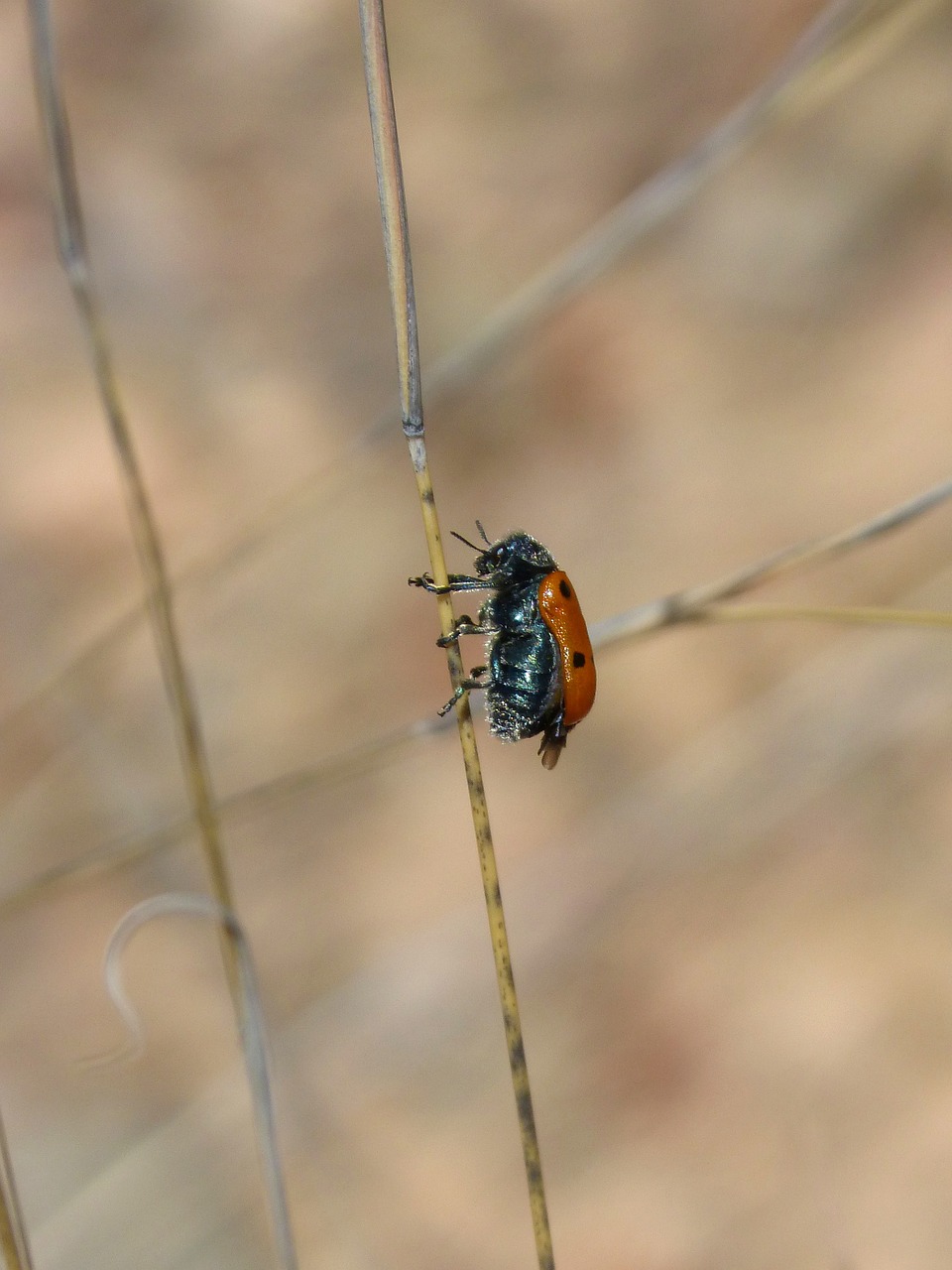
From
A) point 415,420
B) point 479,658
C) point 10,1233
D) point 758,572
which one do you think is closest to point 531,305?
point 479,658

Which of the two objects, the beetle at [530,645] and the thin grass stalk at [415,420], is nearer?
the thin grass stalk at [415,420]

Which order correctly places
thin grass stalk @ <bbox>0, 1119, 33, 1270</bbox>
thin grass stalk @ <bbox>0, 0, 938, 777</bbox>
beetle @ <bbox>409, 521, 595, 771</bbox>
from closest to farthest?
thin grass stalk @ <bbox>0, 1119, 33, 1270</bbox> < beetle @ <bbox>409, 521, 595, 771</bbox> < thin grass stalk @ <bbox>0, 0, 938, 777</bbox>

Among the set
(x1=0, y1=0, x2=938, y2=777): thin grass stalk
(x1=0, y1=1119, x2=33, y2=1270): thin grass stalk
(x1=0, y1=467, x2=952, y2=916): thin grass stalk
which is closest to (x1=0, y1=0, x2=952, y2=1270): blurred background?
(x1=0, y1=0, x2=938, y2=777): thin grass stalk

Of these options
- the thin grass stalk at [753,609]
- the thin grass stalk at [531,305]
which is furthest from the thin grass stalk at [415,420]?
the thin grass stalk at [531,305]

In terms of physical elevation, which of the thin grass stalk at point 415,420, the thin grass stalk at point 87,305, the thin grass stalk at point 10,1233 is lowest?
the thin grass stalk at point 10,1233

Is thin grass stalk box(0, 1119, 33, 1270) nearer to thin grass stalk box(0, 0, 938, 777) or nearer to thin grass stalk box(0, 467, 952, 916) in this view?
thin grass stalk box(0, 467, 952, 916)

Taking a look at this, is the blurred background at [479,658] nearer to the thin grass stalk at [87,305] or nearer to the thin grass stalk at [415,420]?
the thin grass stalk at [87,305]
